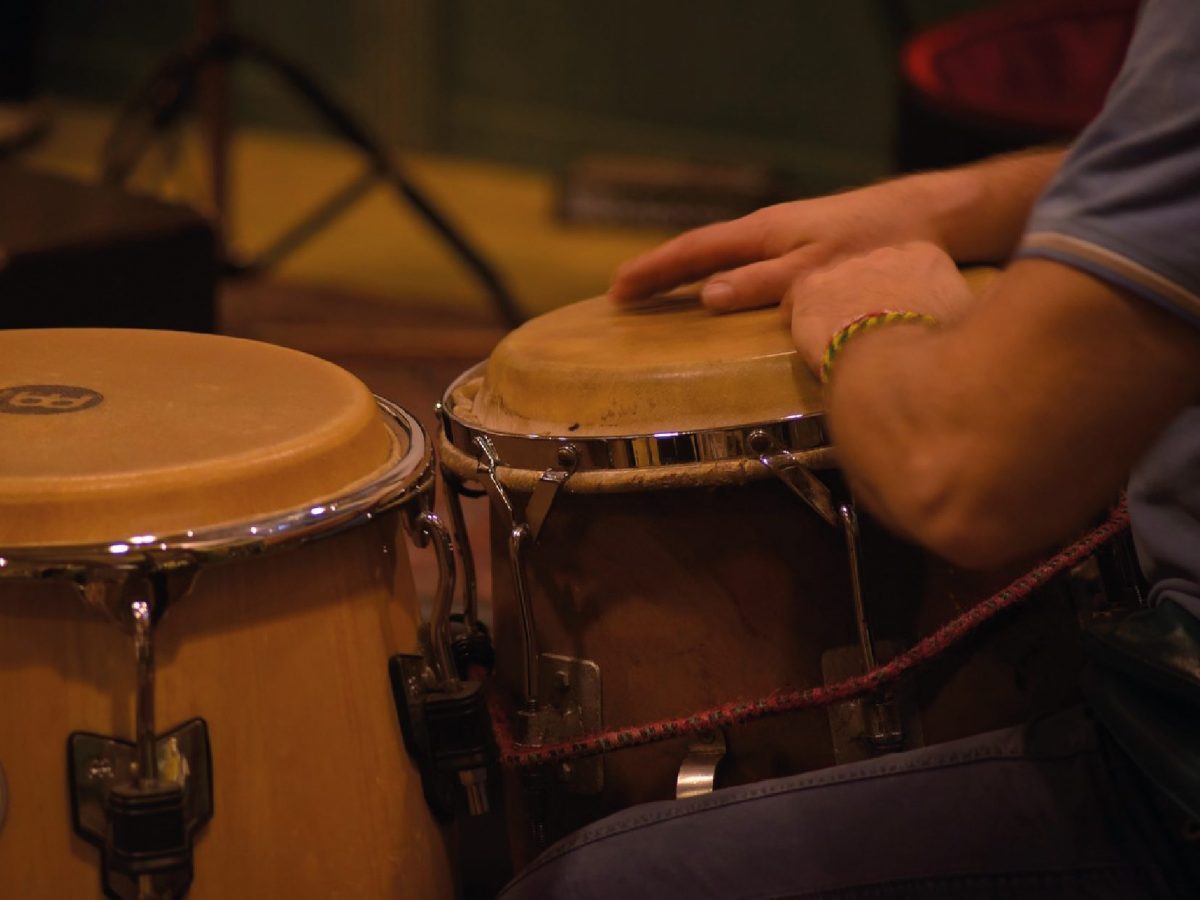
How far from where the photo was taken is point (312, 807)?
0.89 metres

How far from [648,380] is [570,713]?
8.4 inches

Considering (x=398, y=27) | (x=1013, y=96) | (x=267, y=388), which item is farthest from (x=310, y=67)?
(x=267, y=388)

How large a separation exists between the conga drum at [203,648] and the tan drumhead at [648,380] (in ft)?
0.30

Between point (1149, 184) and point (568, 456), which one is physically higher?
point (1149, 184)

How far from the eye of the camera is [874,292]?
915 mm

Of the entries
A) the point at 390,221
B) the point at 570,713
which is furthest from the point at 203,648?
the point at 390,221

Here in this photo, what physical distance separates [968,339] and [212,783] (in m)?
0.45

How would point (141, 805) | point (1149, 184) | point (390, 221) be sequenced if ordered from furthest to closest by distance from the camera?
point (390, 221) → point (141, 805) → point (1149, 184)

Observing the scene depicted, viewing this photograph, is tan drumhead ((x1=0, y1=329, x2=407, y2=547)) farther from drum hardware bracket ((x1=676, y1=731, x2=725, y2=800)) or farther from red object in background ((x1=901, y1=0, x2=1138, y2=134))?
red object in background ((x1=901, y1=0, x2=1138, y2=134))

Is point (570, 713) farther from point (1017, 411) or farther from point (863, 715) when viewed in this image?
point (1017, 411)

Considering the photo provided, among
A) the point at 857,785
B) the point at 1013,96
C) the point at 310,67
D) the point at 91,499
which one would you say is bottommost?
the point at 857,785

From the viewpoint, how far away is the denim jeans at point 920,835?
86cm

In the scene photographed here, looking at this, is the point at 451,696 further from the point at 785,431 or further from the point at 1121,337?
the point at 1121,337

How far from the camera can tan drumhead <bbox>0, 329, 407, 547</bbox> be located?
82cm
